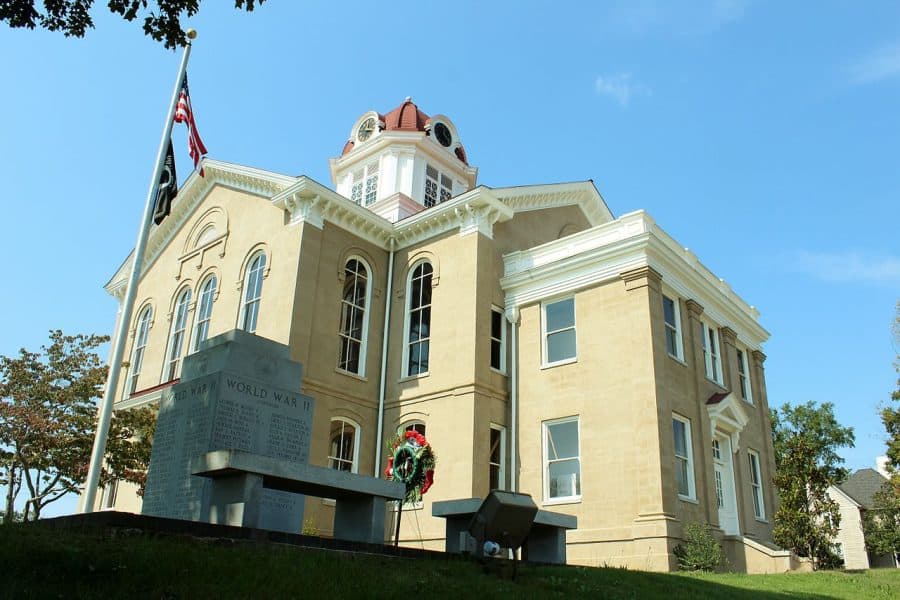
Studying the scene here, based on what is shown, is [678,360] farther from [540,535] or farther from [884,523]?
[884,523]

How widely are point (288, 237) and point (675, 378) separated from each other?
1229 centimetres

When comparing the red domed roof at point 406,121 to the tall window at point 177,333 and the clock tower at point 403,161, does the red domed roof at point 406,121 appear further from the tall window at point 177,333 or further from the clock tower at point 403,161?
the tall window at point 177,333

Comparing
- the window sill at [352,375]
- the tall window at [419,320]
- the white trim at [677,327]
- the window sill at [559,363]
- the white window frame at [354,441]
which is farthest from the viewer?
the tall window at [419,320]

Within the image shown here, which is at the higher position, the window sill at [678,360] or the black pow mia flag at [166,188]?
the black pow mia flag at [166,188]

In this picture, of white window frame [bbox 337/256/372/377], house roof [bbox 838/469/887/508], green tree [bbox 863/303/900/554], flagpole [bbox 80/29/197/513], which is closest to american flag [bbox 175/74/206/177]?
flagpole [bbox 80/29/197/513]

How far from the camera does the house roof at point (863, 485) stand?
170ft

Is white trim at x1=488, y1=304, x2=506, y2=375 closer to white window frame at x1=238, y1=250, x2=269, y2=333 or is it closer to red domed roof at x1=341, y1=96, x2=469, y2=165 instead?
white window frame at x1=238, y1=250, x2=269, y2=333

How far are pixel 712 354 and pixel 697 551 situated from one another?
816 centimetres

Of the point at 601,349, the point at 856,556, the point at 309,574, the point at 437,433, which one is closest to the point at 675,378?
the point at 601,349

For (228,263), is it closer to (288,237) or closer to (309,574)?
(288,237)

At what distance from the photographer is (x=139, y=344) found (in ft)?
99.2

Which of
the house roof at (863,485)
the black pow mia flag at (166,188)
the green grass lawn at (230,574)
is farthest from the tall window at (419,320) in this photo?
the house roof at (863,485)

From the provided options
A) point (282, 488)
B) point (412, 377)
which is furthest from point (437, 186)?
point (282, 488)

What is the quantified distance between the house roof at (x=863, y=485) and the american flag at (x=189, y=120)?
48.0 metres
